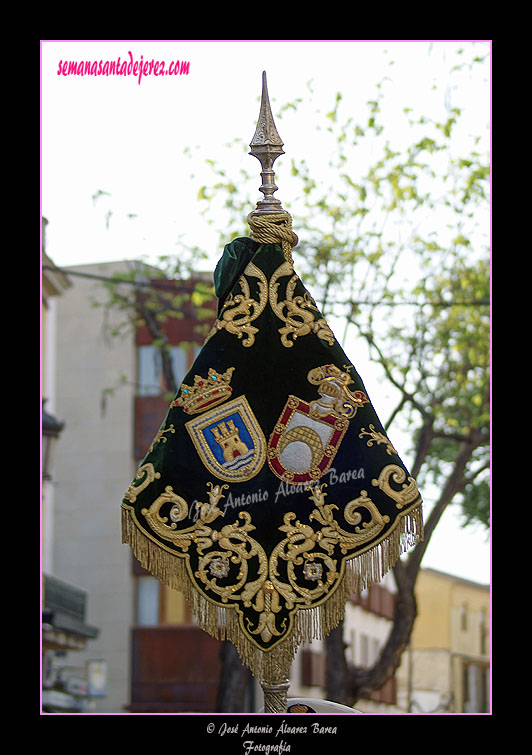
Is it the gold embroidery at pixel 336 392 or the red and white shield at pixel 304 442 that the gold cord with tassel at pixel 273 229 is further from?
the red and white shield at pixel 304 442

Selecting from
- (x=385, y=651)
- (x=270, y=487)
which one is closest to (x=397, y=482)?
(x=270, y=487)

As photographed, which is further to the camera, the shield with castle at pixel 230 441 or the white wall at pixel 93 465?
the white wall at pixel 93 465

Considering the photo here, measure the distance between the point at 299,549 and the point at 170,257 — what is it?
8.99 metres

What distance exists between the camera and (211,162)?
Answer: 44.2 ft

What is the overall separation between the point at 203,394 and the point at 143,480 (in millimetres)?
472

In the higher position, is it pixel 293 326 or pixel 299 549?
pixel 293 326

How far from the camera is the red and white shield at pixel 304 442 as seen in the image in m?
5.49

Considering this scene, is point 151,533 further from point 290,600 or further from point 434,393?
point 434,393

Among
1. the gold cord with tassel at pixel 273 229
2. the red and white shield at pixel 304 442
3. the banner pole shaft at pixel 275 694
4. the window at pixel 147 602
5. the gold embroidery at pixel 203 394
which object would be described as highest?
the gold cord with tassel at pixel 273 229

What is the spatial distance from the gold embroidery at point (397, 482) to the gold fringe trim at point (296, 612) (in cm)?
5

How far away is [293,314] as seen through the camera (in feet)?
18.5

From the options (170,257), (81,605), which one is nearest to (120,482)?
(81,605)

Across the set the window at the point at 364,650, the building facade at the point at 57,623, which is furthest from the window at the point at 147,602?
the window at the point at 364,650
